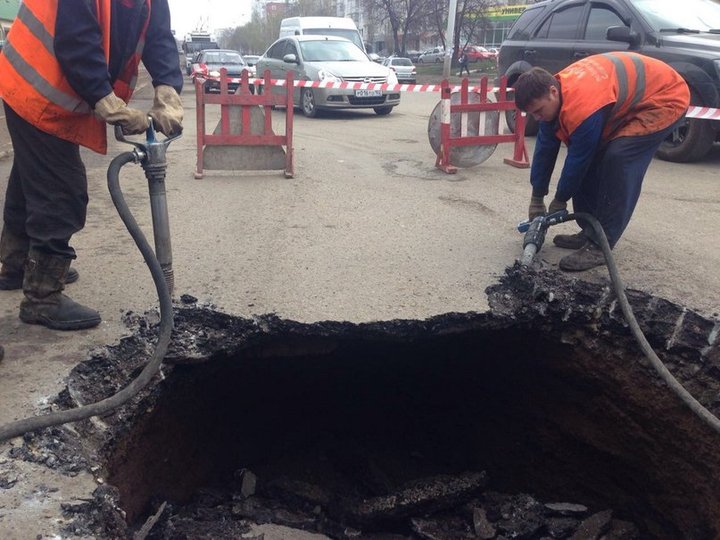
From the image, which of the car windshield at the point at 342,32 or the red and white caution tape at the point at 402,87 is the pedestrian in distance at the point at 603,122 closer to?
the red and white caution tape at the point at 402,87

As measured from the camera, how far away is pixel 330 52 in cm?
1385

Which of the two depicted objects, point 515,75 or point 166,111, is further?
point 515,75

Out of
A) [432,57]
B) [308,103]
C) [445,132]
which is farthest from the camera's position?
[432,57]

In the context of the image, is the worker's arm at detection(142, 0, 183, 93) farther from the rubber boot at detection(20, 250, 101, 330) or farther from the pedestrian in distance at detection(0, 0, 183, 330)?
the rubber boot at detection(20, 250, 101, 330)

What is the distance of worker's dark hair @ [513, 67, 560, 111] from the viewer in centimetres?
420

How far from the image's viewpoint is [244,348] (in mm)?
3793

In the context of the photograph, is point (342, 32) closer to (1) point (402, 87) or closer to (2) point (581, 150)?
(1) point (402, 87)

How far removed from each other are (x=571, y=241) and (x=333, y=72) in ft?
29.3

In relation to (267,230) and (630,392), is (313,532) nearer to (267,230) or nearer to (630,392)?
(630,392)

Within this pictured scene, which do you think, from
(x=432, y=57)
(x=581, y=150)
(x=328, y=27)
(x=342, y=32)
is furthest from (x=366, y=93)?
(x=432, y=57)

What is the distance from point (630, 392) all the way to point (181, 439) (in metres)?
2.59

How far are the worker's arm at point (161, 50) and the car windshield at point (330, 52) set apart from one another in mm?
10310

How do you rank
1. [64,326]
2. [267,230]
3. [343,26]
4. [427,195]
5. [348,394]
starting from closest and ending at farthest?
[64,326]
[348,394]
[267,230]
[427,195]
[343,26]

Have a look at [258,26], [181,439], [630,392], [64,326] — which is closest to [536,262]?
[630,392]
